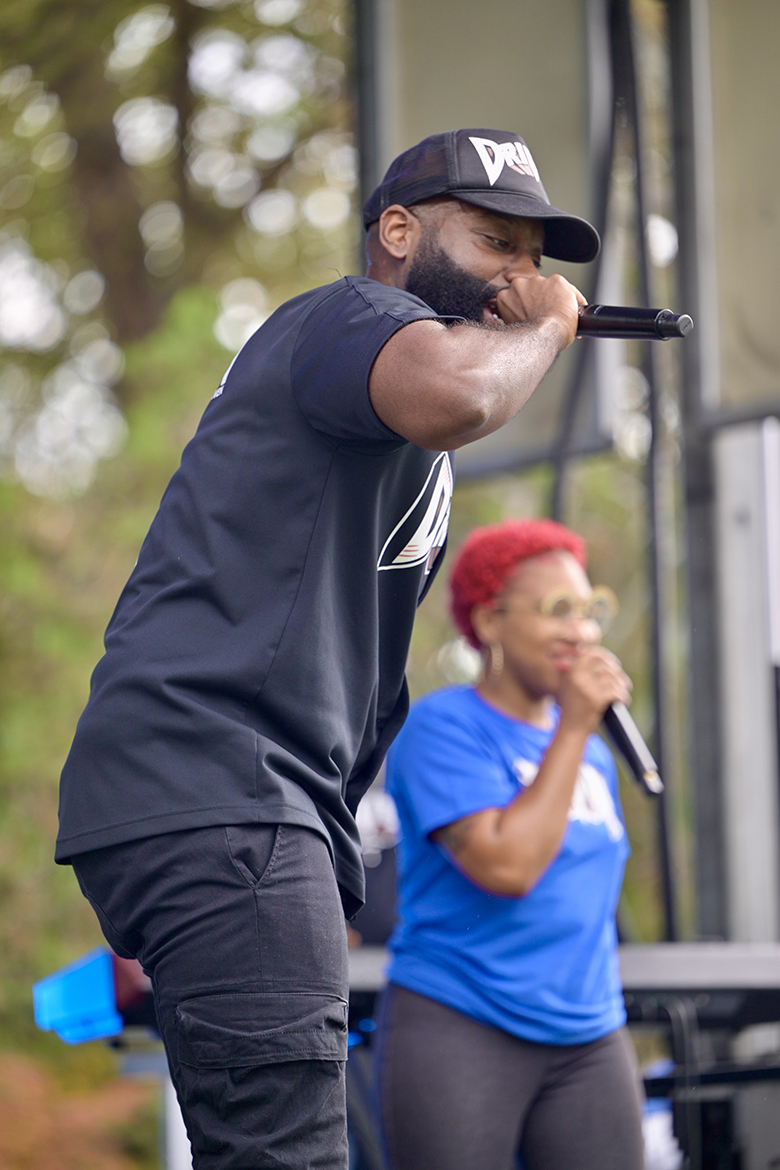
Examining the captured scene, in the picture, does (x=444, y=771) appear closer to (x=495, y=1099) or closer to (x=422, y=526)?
(x=495, y=1099)

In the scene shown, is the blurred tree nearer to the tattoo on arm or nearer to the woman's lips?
the woman's lips

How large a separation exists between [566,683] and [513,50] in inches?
94.9

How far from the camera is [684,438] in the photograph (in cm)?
419

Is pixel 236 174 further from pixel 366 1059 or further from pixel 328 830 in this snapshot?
pixel 328 830

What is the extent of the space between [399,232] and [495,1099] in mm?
1592

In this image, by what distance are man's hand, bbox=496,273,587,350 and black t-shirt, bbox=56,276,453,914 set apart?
0.59ft

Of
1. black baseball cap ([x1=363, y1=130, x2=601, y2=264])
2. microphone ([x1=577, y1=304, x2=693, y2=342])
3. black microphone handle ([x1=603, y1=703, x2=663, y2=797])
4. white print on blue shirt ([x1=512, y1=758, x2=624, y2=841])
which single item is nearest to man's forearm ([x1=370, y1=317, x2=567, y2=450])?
microphone ([x1=577, y1=304, x2=693, y2=342])

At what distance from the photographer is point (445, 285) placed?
1.89 metres

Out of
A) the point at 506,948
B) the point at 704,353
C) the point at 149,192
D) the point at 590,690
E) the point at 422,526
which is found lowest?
the point at 506,948

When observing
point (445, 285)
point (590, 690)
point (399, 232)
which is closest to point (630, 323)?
point (445, 285)

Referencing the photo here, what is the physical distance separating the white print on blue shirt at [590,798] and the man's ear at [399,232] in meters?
1.22

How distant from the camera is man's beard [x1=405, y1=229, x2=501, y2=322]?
1873mm

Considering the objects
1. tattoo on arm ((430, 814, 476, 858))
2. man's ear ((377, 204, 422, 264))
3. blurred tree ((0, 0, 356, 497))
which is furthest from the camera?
blurred tree ((0, 0, 356, 497))

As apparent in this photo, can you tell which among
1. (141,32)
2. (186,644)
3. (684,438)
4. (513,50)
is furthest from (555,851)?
(141,32)
